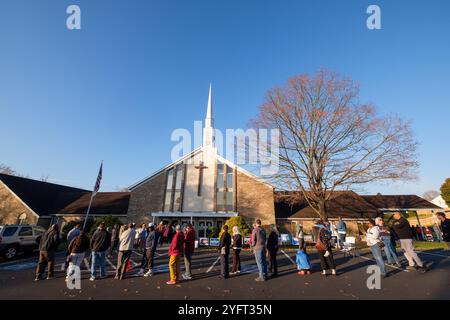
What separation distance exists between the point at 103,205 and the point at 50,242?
19256mm

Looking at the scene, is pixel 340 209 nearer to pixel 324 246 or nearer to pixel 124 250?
pixel 324 246

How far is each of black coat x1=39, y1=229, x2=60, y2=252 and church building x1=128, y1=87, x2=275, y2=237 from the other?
A: 44.7 feet

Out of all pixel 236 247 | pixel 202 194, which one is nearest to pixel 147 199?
pixel 202 194

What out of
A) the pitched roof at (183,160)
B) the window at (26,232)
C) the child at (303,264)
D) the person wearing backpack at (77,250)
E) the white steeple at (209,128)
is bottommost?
the child at (303,264)

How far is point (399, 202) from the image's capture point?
78.0 feet

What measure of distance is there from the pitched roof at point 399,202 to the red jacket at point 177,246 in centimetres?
2377

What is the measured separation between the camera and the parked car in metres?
11.6

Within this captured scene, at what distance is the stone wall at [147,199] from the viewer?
21.8 m

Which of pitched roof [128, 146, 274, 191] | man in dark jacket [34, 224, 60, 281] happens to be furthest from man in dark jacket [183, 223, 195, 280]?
pitched roof [128, 146, 274, 191]

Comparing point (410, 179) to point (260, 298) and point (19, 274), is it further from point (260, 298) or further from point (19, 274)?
point (19, 274)

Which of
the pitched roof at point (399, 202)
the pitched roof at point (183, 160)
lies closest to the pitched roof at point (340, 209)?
the pitched roof at point (399, 202)

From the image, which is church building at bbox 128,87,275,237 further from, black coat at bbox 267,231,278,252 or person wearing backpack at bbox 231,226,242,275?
black coat at bbox 267,231,278,252

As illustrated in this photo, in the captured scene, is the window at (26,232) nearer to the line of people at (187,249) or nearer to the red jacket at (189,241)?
the line of people at (187,249)
